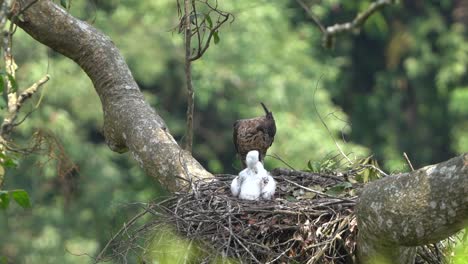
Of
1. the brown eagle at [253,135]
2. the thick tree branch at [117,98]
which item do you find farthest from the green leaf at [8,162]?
the brown eagle at [253,135]

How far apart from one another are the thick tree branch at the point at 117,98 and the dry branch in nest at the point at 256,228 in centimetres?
33

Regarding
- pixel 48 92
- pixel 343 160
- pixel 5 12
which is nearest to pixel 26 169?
pixel 48 92

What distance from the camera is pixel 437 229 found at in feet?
17.7

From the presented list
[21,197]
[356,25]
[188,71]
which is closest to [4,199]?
[21,197]

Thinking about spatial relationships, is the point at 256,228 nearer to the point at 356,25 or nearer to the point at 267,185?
the point at 267,185

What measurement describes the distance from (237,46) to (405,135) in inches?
234

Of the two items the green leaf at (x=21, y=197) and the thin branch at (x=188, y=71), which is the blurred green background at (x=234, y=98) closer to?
the thin branch at (x=188, y=71)

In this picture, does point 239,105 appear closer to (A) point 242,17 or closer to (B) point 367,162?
(A) point 242,17

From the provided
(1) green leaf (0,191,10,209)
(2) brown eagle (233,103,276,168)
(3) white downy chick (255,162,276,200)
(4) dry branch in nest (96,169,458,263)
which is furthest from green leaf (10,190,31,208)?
(2) brown eagle (233,103,276,168)

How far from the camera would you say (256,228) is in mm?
6793

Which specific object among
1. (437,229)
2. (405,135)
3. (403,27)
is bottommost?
(405,135)

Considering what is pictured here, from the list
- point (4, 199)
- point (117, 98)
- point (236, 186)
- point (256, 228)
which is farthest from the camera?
point (117, 98)

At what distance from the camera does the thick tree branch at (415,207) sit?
5.27m

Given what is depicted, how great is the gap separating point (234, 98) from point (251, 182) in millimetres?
13042
